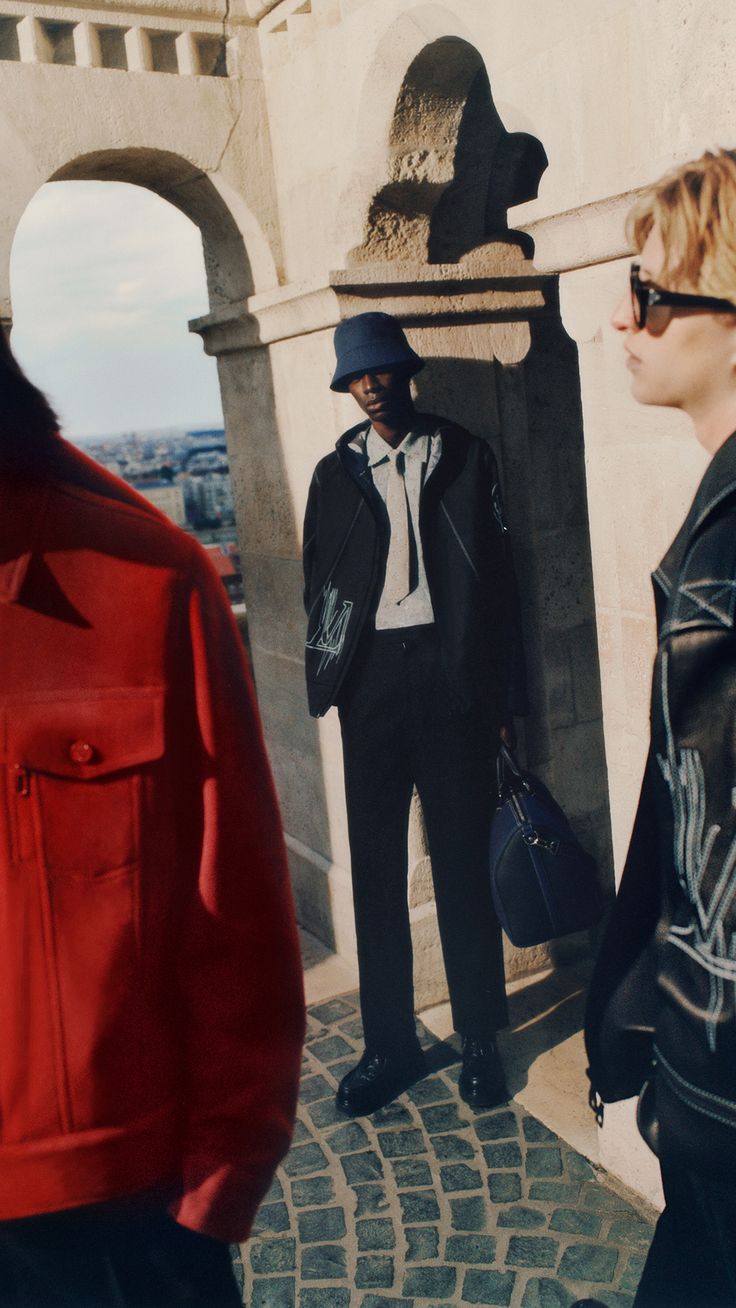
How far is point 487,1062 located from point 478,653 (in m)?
1.13

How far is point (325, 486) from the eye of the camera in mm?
3486

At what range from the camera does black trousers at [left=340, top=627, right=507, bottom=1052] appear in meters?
3.40

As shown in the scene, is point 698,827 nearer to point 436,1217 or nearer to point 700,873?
point 700,873

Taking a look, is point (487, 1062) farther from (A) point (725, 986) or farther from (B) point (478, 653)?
(A) point (725, 986)

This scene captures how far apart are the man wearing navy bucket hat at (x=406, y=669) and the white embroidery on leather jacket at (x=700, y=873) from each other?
171 centimetres

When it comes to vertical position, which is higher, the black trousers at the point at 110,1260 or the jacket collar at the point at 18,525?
the jacket collar at the point at 18,525

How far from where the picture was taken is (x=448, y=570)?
3324 millimetres

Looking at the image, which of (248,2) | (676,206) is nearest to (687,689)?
(676,206)

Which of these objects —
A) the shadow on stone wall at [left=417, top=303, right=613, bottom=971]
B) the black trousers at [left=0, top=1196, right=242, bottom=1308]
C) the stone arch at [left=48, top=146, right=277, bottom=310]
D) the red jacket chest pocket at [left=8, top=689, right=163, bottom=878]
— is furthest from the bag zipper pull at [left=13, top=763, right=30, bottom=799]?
the stone arch at [left=48, top=146, right=277, bottom=310]

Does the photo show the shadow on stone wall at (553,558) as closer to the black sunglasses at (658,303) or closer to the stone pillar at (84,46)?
the stone pillar at (84,46)

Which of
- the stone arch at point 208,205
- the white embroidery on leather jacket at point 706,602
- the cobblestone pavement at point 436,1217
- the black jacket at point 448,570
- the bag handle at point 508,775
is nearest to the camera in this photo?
the white embroidery on leather jacket at point 706,602

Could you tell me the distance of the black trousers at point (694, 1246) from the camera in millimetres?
1622

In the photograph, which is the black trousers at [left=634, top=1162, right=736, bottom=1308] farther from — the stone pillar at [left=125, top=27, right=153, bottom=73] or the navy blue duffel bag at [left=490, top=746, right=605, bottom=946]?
the stone pillar at [left=125, top=27, right=153, bottom=73]

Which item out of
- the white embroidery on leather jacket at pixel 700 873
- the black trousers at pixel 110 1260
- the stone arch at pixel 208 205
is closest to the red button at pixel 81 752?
the black trousers at pixel 110 1260
